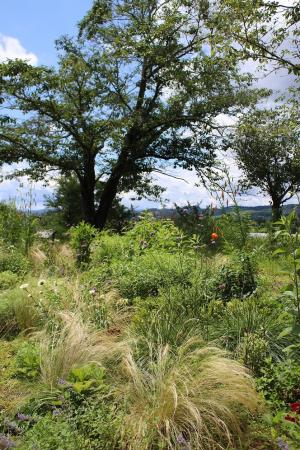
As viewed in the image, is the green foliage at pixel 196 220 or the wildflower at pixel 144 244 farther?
the green foliage at pixel 196 220

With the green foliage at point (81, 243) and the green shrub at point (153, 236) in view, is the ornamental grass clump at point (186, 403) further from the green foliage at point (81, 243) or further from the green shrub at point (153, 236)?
the green foliage at point (81, 243)

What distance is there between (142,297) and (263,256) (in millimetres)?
3145

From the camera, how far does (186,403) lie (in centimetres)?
267

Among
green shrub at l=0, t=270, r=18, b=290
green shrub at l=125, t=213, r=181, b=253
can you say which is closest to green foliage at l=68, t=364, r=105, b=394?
green shrub at l=0, t=270, r=18, b=290

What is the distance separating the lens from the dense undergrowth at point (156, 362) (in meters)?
2.62

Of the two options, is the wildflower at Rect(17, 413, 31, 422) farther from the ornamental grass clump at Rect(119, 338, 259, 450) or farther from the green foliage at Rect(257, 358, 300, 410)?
the green foliage at Rect(257, 358, 300, 410)

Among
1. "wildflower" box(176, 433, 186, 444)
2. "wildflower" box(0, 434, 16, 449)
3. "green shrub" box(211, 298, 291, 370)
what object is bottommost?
"wildflower" box(176, 433, 186, 444)

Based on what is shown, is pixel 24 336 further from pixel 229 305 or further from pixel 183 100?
pixel 183 100

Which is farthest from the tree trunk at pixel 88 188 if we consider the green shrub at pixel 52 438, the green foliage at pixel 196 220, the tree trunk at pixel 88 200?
the green shrub at pixel 52 438

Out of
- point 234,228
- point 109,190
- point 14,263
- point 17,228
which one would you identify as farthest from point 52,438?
point 109,190

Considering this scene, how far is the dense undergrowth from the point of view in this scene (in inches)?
103

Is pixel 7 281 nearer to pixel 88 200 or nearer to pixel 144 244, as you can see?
pixel 144 244

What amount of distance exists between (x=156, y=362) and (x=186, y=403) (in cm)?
70

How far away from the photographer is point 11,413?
3.07 metres
